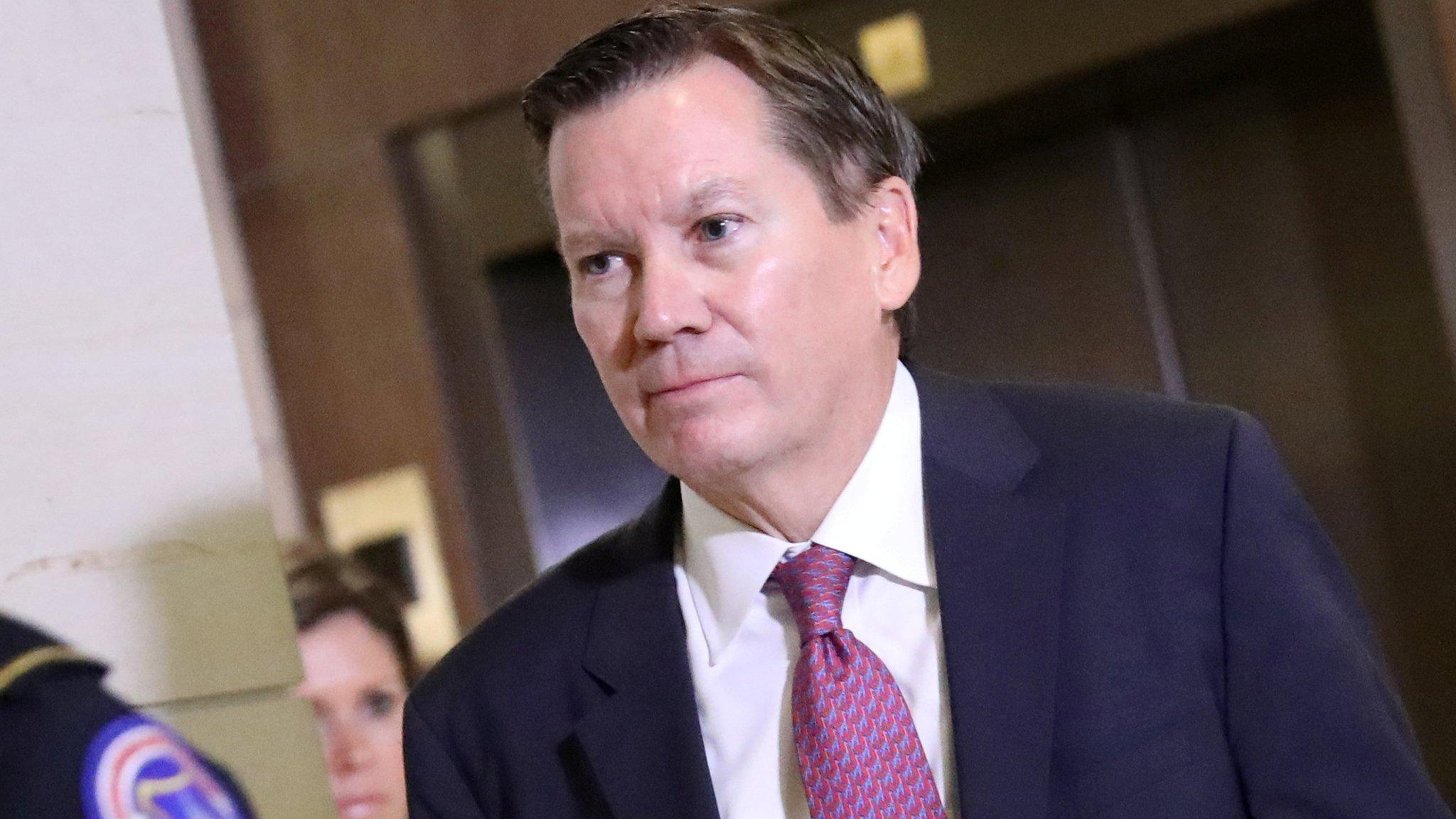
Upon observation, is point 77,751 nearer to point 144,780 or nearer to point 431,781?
point 144,780

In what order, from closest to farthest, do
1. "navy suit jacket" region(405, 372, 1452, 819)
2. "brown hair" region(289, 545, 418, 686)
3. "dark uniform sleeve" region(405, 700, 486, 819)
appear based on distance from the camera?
"navy suit jacket" region(405, 372, 1452, 819), "dark uniform sleeve" region(405, 700, 486, 819), "brown hair" region(289, 545, 418, 686)

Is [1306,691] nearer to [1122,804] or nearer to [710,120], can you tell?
[1122,804]

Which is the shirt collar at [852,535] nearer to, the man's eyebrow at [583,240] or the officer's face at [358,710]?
the man's eyebrow at [583,240]

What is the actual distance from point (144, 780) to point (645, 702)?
83 centimetres

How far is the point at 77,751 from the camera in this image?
96 cm

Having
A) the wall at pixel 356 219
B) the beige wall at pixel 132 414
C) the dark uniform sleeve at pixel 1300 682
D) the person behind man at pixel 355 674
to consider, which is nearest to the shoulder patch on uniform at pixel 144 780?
the beige wall at pixel 132 414

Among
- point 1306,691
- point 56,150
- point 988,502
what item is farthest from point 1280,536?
point 56,150

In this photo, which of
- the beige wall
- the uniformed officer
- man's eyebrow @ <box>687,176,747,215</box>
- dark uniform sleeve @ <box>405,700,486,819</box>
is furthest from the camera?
dark uniform sleeve @ <box>405,700,486,819</box>

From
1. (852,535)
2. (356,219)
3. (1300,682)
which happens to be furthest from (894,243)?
(356,219)

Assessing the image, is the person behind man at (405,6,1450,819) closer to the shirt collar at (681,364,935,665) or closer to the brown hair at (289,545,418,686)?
the shirt collar at (681,364,935,665)

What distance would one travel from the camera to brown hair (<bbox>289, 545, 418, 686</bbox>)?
10.6ft

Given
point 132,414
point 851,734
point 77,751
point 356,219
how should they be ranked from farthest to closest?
point 356,219 < point 851,734 < point 132,414 < point 77,751

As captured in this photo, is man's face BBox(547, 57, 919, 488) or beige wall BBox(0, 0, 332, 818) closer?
beige wall BBox(0, 0, 332, 818)

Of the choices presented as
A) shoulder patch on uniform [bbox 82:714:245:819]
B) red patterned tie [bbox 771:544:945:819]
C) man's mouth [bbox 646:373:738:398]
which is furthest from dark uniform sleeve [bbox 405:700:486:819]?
shoulder patch on uniform [bbox 82:714:245:819]
